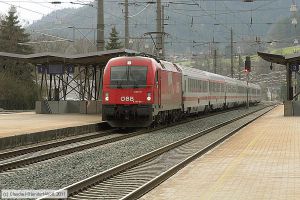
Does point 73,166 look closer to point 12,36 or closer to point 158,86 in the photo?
point 158,86

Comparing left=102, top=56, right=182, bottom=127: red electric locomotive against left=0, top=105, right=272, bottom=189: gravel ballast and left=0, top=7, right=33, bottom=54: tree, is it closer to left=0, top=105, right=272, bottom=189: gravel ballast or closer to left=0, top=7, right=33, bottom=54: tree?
left=0, top=105, right=272, bottom=189: gravel ballast

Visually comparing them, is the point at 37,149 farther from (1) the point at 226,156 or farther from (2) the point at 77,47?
(2) the point at 77,47

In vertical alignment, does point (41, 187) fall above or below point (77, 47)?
below

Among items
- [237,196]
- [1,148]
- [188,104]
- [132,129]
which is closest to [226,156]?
[237,196]

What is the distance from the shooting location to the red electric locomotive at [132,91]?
74.2 feet

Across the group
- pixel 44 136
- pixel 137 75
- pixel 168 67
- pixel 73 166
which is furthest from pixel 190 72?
pixel 73 166

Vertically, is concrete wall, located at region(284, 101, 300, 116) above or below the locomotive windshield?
below

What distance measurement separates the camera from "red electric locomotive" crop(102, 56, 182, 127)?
22609 mm

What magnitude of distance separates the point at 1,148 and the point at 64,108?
1872 cm

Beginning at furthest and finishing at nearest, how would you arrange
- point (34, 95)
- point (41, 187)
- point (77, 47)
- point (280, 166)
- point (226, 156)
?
point (77, 47) < point (34, 95) < point (226, 156) < point (280, 166) < point (41, 187)

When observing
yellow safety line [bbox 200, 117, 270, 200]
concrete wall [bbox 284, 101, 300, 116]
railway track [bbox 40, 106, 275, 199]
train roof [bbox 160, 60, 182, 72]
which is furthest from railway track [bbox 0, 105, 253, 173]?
concrete wall [bbox 284, 101, 300, 116]

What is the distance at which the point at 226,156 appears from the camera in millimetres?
14117

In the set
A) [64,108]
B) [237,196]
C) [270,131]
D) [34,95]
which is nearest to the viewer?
[237,196]

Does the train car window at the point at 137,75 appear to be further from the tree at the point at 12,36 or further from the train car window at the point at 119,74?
the tree at the point at 12,36
